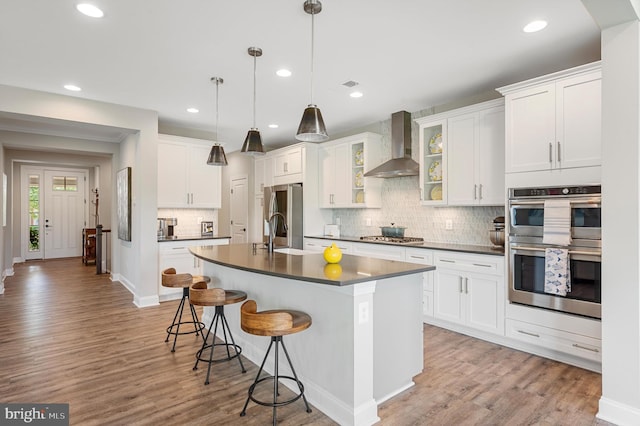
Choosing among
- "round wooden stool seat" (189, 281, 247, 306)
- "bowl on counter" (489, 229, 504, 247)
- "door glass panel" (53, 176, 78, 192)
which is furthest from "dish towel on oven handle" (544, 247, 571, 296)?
"door glass panel" (53, 176, 78, 192)

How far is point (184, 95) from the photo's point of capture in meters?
4.36

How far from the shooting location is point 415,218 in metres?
4.96

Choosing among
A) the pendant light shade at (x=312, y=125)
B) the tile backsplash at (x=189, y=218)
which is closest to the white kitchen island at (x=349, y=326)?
the pendant light shade at (x=312, y=125)

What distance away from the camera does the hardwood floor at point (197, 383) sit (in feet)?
7.32

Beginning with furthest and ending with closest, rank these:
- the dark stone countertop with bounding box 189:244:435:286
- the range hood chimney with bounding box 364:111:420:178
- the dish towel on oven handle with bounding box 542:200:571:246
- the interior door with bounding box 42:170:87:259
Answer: the interior door with bounding box 42:170:87:259, the range hood chimney with bounding box 364:111:420:178, the dish towel on oven handle with bounding box 542:200:571:246, the dark stone countertop with bounding box 189:244:435:286

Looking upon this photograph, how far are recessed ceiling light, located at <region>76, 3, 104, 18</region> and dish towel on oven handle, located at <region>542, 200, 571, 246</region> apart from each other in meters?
3.81

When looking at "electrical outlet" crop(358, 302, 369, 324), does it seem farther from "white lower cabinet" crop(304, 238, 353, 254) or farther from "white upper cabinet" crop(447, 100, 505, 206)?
"white lower cabinet" crop(304, 238, 353, 254)

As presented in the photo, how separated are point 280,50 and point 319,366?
8.49ft

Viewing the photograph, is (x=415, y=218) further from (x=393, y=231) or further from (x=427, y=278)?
(x=427, y=278)

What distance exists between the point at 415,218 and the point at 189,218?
3.73m

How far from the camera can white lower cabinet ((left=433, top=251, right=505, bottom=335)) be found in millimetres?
3434

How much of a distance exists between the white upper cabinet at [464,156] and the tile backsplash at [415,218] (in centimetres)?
34

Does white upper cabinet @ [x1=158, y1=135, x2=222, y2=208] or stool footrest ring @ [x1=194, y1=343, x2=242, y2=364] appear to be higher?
white upper cabinet @ [x1=158, y1=135, x2=222, y2=208]

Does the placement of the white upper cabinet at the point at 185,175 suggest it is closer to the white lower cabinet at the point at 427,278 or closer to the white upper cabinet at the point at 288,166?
the white upper cabinet at the point at 288,166
